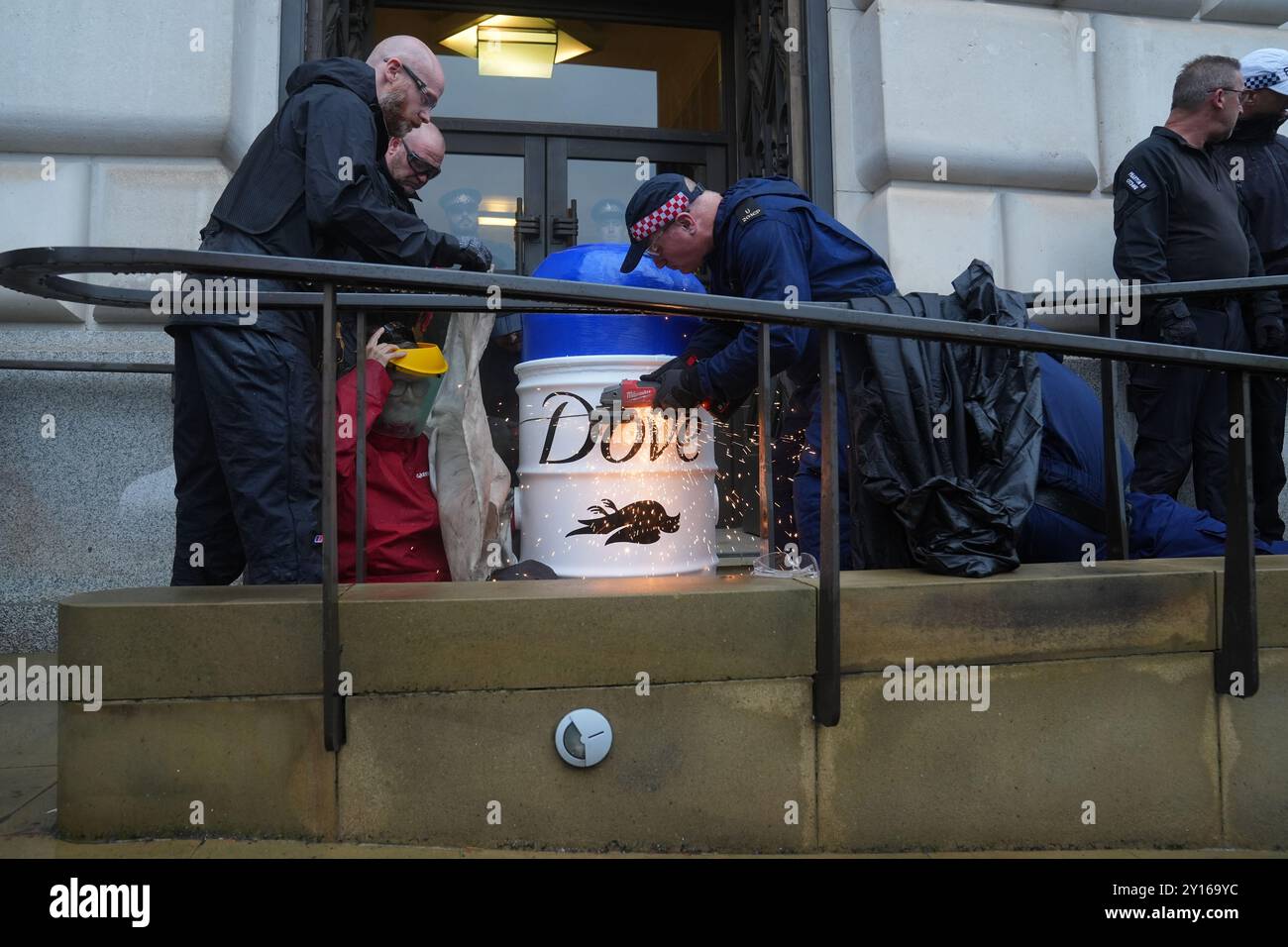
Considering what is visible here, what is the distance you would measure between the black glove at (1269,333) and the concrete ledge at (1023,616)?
2567 millimetres

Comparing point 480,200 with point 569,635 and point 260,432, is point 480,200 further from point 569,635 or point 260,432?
point 569,635

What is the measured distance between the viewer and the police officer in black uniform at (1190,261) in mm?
4469

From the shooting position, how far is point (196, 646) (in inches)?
81.0

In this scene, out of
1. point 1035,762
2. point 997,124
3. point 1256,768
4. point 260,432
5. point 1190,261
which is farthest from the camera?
point 997,124

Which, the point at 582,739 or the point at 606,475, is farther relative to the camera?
the point at 606,475

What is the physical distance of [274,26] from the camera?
4887mm

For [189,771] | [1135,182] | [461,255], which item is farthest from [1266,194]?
[189,771]

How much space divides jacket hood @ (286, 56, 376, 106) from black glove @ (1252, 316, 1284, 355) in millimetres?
3799

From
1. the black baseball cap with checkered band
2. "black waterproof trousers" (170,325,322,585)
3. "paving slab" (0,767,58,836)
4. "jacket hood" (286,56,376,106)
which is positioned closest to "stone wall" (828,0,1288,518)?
the black baseball cap with checkered band

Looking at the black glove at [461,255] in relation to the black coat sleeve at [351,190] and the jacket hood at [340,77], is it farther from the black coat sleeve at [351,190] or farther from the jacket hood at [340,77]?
the jacket hood at [340,77]

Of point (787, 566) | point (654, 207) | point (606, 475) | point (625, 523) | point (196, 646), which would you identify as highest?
point (654, 207)

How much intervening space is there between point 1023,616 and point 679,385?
4.61 ft

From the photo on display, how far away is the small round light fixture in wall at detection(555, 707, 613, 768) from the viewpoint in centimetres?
211
